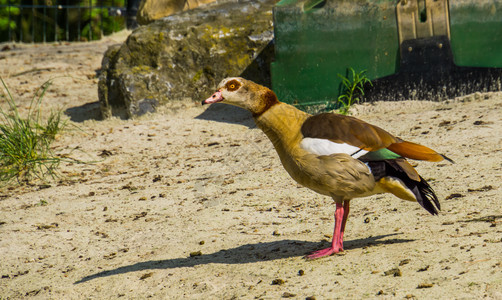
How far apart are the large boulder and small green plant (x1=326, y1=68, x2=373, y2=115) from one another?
1435 millimetres

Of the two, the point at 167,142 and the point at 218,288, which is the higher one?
the point at 167,142

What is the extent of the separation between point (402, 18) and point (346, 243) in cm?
360

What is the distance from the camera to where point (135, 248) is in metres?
4.84

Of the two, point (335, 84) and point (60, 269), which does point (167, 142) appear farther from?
point (60, 269)

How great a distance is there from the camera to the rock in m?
10.2

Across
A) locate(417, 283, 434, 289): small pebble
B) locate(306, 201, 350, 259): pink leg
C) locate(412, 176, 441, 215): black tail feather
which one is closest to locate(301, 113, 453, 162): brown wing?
locate(412, 176, 441, 215): black tail feather

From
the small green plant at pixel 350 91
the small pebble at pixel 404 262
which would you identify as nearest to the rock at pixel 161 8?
the small green plant at pixel 350 91

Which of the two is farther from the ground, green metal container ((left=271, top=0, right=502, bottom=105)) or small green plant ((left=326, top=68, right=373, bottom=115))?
green metal container ((left=271, top=0, right=502, bottom=105))

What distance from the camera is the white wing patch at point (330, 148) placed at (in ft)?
12.4

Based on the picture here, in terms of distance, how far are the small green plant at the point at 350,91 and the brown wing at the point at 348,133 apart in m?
3.33

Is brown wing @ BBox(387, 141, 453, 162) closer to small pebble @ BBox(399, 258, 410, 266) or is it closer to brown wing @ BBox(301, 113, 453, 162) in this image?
brown wing @ BBox(301, 113, 453, 162)

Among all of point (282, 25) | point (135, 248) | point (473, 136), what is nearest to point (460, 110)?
point (473, 136)

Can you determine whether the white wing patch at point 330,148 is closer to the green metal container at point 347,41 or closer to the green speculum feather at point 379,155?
the green speculum feather at point 379,155

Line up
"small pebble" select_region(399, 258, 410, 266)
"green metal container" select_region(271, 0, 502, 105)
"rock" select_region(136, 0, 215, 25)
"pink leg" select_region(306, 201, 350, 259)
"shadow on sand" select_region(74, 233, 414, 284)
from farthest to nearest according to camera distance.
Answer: "rock" select_region(136, 0, 215, 25)
"green metal container" select_region(271, 0, 502, 105)
"shadow on sand" select_region(74, 233, 414, 284)
"pink leg" select_region(306, 201, 350, 259)
"small pebble" select_region(399, 258, 410, 266)
